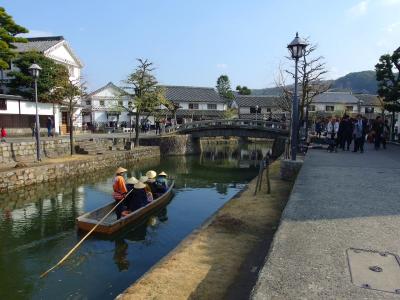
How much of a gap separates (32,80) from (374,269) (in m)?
31.1

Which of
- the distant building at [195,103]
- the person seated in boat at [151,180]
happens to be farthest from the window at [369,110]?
the person seated in boat at [151,180]

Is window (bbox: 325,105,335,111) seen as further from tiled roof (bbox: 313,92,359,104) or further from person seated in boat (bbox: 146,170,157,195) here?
person seated in boat (bbox: 146,170,157,195)

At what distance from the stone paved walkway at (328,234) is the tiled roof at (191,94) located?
50.2 metres

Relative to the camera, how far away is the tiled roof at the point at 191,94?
59.0m

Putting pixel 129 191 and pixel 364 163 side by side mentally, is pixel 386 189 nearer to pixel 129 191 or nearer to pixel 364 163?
pixel 364 163

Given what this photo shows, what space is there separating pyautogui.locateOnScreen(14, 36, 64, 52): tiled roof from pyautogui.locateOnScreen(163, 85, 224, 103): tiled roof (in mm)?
22478

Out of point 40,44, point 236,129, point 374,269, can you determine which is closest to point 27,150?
→ point 236,129

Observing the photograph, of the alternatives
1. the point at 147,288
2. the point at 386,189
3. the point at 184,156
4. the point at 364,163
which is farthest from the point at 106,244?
the point at 184,156

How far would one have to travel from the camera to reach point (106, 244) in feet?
31.9

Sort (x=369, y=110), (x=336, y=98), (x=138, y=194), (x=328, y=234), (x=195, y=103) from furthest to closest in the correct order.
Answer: (x=336, y=98), (x=369, y=110), (x=195, y=103), (x=138, y=194), (x=328, y=234)

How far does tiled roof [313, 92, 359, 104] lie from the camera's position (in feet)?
208

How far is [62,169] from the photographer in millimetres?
19250

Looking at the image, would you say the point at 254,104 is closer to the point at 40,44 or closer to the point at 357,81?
the point at 40,44

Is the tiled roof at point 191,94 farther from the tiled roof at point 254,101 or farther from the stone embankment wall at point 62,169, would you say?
the stone embankment wall at point 62,169
